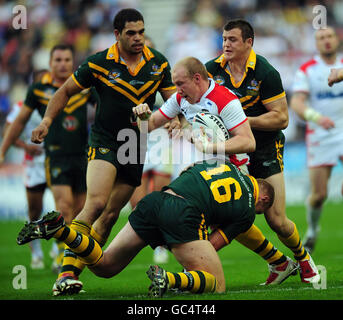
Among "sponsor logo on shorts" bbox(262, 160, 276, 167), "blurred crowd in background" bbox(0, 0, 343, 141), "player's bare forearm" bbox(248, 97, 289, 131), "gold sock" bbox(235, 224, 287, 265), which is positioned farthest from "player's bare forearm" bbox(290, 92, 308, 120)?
"blurred crowd in background" bbox(0, 0, 343, 141)

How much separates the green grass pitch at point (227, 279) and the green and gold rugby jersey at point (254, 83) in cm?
169

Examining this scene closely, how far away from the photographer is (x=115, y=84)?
753 cm

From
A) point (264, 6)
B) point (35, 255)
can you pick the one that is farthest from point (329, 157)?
point (264, 6)

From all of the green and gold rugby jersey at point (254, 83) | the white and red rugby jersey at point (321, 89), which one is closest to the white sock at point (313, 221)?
the white and red rugby jersey at point (321, 89)

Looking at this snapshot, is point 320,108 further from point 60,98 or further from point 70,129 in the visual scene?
point 60,98

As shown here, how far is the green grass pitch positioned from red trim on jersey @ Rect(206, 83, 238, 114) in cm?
169

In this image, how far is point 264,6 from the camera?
870 inches

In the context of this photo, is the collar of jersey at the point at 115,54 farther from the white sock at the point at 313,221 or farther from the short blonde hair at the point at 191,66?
the white sock at the point at 313,221

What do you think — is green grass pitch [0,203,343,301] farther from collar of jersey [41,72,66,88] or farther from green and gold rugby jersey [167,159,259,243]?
collar of jersey [41,72,66,88]

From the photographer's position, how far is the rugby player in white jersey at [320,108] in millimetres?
10562

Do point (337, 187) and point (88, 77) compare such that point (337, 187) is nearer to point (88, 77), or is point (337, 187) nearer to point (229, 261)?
point (229, 261)

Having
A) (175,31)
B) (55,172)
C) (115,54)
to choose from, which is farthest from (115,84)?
(175,31)

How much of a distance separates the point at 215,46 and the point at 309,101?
10480mm

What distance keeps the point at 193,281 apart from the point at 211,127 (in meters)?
1.43
